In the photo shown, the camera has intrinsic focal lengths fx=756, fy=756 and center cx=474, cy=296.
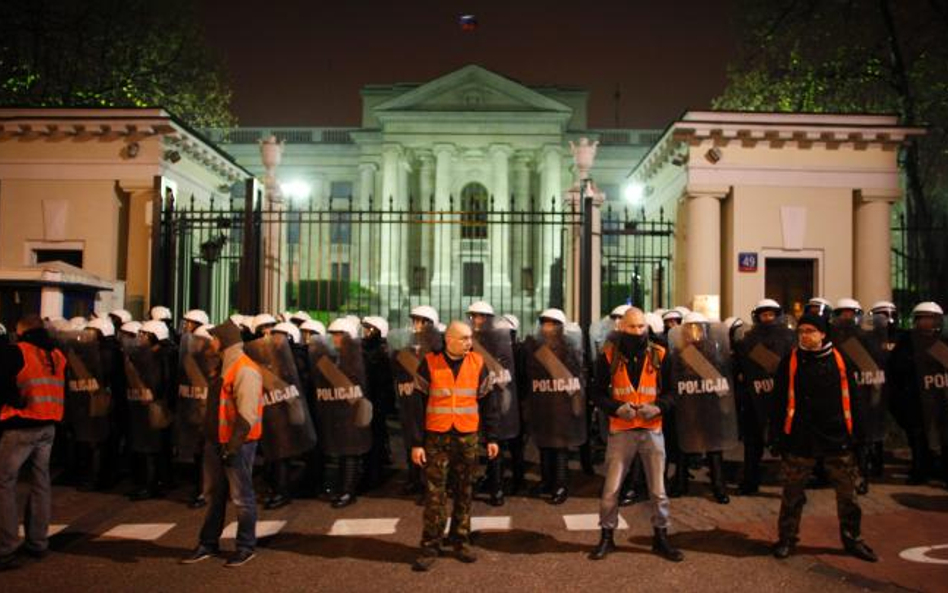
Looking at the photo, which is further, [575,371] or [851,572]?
[575,371]

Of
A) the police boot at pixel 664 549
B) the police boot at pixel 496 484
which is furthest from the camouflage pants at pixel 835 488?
the police boot at pixel 496 484

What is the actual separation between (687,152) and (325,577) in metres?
11.6

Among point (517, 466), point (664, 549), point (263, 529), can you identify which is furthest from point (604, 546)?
point (263, 529)

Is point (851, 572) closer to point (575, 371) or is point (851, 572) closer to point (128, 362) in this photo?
point (575, 371)

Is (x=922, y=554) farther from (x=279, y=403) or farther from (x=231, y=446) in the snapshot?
(x=279, y=403)

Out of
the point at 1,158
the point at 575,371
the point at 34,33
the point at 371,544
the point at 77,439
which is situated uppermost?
the point at 34,33

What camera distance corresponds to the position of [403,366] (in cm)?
804

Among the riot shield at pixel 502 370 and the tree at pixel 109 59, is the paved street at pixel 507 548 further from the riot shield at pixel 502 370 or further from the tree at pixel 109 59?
the tree at pixel 109 59

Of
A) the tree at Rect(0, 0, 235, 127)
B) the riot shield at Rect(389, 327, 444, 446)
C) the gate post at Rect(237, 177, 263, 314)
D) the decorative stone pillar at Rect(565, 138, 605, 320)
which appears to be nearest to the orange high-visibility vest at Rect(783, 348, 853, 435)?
the riot shield at Rect(389, 327, 444, 446)

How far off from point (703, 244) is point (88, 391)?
11.1 metres

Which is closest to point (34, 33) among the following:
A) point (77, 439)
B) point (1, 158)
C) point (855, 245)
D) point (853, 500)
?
point (1, 158)

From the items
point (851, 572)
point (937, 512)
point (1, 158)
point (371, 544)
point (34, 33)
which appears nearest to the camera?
point (851, 572)

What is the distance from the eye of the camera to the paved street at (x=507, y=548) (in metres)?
5.48

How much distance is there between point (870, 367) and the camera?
812cm
